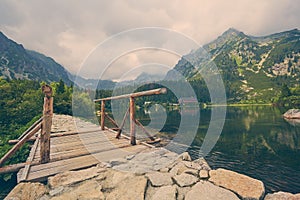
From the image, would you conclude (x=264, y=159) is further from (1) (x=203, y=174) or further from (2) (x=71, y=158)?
(2) (x=71, y=158)

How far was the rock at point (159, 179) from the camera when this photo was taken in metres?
4.50

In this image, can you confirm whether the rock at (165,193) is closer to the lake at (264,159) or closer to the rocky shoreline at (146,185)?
the rocky shoreline at (146,185)

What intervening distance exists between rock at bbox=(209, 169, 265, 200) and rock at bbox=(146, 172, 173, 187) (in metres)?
1.04

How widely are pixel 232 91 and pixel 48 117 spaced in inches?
7038

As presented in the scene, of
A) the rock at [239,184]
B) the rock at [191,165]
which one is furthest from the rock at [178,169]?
the rock at [239,184]

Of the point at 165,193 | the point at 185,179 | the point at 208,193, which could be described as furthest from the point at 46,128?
the point at 208,193

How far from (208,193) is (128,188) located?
1807 millimetres

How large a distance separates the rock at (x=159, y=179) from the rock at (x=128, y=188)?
0.19 metres

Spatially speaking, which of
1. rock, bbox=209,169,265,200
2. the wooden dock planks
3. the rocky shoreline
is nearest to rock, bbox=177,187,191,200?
the rocky shoreline

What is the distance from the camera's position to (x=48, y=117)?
584 centimetres

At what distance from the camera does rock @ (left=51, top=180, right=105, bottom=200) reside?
402 centimetres

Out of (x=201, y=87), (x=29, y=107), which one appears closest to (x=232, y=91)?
(x=201, y=87)

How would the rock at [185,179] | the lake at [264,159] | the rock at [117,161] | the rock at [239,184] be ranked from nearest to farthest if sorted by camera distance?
the rock at [239,184]
the rock at [185,179]
the rock at [117,161]
the lake at [264,159]

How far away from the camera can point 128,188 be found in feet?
14.2
